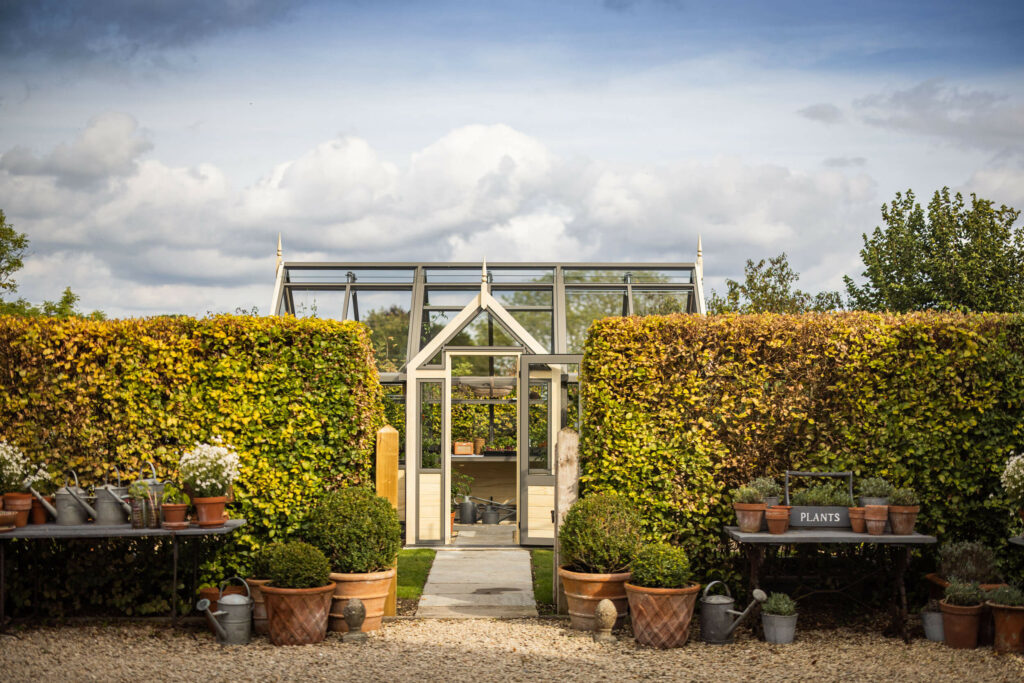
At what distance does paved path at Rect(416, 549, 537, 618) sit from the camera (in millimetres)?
7793

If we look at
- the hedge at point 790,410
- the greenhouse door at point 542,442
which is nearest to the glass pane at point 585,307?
the greenhouse door at point 542,442

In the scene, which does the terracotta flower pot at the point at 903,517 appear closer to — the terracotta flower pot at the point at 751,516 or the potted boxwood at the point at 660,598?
the terracotta flower pot at the point at 751,516

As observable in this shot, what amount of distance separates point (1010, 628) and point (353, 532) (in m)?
5.33

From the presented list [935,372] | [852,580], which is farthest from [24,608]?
[935,372]

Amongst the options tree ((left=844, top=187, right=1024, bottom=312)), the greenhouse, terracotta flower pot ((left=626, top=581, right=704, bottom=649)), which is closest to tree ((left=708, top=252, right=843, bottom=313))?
tree ((left=844, top=187, right=1024, bottom=312))

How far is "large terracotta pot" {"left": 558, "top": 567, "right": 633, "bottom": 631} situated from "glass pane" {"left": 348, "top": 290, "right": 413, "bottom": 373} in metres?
6.39

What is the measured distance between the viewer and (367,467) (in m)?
7.70

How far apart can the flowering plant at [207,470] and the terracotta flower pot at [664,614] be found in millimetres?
3539

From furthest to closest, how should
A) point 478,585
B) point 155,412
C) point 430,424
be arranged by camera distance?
point 430,424 → point 478,585 → point 155,412

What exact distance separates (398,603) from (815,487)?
416 cm

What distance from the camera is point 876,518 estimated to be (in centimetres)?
677

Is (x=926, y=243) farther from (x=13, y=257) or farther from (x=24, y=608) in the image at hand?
(x=13, y=257)

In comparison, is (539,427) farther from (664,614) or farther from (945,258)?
(945,258)

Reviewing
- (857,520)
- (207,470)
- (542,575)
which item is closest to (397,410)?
(542,575)
